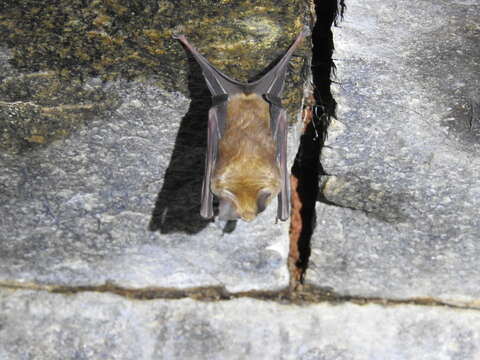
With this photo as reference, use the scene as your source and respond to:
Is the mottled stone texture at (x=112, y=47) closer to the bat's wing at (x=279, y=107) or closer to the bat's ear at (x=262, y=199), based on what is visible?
the bat's wing at (x=279, y=107)

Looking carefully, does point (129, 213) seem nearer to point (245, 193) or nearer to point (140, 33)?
point (245, 193)

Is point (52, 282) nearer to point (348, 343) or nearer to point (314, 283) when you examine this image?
point (314, 283)

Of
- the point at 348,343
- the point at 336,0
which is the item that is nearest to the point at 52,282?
the point at 348,343

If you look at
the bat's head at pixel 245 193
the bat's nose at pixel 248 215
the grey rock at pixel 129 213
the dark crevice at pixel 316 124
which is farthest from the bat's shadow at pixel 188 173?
the dark crevice at pixel 316 124

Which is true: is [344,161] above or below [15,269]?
above

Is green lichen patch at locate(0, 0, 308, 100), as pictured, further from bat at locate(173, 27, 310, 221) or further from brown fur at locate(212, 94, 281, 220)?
brown fur at locate(212, 94, 281, 220)

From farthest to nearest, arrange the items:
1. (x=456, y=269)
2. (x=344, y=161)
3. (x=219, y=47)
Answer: (x=456, y=269) → (x=344, y=161) → (x=219, y=47)

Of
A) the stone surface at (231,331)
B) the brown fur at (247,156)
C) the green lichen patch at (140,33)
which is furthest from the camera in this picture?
the stone surface at (231,331)
